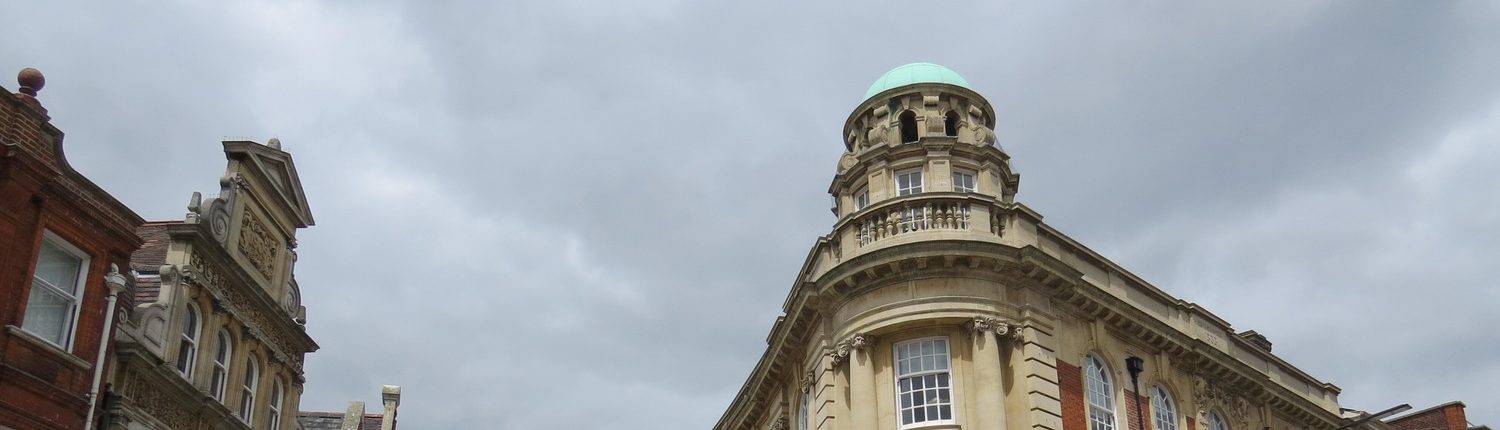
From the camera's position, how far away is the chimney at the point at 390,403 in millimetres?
46000

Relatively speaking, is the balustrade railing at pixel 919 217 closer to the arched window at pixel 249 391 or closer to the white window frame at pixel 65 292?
the arched window at pixel 249 391

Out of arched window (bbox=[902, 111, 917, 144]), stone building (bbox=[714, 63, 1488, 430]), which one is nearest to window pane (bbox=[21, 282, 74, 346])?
stone building (bbox=[714, 63, 1488, 430])

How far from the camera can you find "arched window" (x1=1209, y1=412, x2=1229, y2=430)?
96.3 ft

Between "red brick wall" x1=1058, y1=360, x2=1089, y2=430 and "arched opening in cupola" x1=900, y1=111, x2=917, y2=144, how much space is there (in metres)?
6.80

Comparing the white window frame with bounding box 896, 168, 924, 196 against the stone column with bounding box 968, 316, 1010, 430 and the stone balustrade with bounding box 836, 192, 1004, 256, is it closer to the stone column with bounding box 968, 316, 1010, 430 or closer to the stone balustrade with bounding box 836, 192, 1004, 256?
the stone balustrade with bounding box 836, 192, 1004, 256

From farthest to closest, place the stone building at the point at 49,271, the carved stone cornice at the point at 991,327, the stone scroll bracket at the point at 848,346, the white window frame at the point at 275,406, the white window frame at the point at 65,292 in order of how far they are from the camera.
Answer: the white window frame at the point at 275,406 → the stone scroll bracket at the point at 848,346 → the carved stone cornice at the point at 991,327 → the white window frame at the point at 65,292 → the stone building at the point at 49,271

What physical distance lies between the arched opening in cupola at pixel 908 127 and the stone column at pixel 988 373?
616cm

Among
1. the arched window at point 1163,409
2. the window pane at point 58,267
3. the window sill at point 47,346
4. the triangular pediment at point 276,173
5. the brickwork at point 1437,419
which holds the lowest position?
the window sill at point 47,346

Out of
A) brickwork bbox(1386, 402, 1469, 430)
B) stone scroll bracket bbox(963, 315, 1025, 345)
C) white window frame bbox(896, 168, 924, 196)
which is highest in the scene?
white window frame bbox(896, 168, 924, 196)

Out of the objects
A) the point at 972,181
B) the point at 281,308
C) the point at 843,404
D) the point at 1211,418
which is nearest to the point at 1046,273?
the point at 972,181

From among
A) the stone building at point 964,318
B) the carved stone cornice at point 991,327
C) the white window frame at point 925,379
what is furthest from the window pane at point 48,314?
the carved stone cornice at point 991,327

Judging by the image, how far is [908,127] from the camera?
29547 mm

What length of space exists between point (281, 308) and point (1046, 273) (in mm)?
18002

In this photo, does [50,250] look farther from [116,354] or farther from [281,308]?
[281,308]
